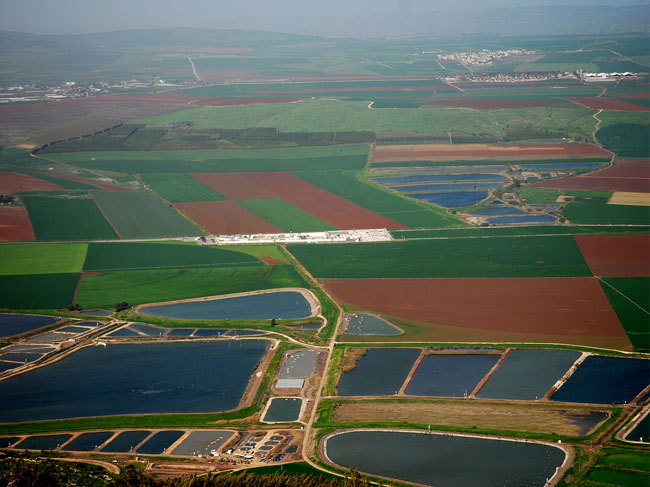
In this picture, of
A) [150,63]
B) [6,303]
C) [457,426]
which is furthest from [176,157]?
[150,63]

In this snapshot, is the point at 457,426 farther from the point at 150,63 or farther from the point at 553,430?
the point at 150,63

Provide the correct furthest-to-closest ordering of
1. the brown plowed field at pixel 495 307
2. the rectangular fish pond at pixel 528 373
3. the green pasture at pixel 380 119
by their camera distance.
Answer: the green pasture at pixel 380 119 < the brown plowed field at pixel 495 307 < the rectangular fish pond at pixel 528 373

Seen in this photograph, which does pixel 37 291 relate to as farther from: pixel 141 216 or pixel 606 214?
pixel 606 214

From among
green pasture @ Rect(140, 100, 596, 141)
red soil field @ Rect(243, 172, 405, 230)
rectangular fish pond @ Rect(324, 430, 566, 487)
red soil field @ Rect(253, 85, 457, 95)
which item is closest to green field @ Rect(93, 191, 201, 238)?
A: red soil field @ Rect(243, 172, 405, 230)

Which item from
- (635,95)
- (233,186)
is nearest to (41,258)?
(233,186)

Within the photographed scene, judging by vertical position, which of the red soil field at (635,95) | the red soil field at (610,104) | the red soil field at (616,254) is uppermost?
the red soil field at (635,95)

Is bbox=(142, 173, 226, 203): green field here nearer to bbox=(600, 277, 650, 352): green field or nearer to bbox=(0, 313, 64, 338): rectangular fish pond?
bbox=(0, 313, 64, 338): rectangular fish pond

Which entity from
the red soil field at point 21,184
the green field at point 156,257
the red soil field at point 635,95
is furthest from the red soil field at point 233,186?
the red soil field at point 635,95

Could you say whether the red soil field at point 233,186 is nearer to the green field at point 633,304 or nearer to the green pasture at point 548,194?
the green pasture at point 548,194
